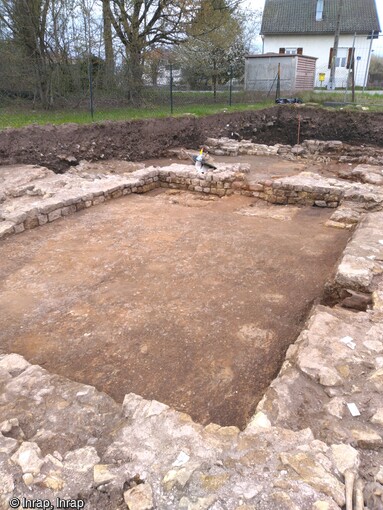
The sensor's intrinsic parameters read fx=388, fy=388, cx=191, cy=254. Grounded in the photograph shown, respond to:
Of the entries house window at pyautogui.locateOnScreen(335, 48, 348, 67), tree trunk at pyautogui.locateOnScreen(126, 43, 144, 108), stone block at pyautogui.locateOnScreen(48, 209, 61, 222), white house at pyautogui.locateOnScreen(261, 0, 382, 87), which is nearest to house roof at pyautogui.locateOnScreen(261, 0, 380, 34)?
white house at pyautogui.locateOnScreen(261, 0, 382, 87)

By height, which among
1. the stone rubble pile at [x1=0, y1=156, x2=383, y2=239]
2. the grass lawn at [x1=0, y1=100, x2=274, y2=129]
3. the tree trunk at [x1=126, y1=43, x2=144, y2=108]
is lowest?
the stone rubble pile at [x1=0, y1=156, x2=383, y2=239]

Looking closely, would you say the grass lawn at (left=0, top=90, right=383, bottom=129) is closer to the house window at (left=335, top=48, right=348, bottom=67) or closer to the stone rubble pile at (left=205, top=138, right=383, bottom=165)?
the stone rubble pile at (left=205, top=138, right=383, bottom=165)

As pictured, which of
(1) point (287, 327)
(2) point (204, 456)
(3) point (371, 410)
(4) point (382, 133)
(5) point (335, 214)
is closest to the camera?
(2) point (204, 456)

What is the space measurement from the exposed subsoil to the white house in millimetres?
14763

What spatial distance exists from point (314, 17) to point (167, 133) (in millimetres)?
25036

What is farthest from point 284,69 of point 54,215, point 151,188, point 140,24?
point 54,215

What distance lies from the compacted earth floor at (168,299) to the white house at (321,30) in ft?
86.2

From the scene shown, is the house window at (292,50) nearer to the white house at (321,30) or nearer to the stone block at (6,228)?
the white house at (321,30)

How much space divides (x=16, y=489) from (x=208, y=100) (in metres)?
19.0

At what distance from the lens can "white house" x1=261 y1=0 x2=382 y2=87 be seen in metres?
28.6

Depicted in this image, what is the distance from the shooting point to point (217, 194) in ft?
31.3

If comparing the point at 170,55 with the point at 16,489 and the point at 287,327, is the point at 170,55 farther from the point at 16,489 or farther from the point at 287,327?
the point at 16,489

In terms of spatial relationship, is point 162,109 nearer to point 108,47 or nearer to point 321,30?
point 108,47

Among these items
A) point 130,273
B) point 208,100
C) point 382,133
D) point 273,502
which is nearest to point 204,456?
point 273,502
